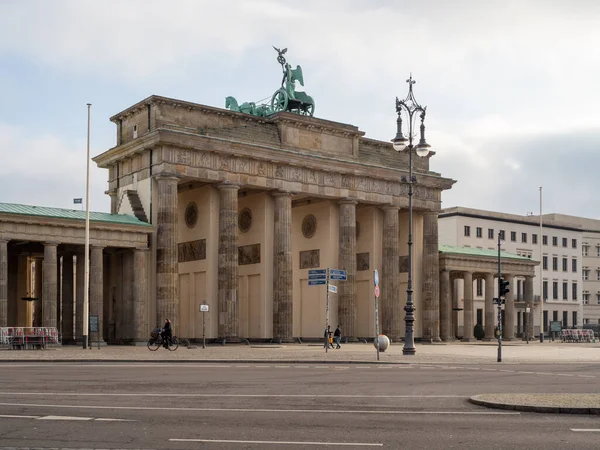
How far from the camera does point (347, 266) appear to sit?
65812 mm

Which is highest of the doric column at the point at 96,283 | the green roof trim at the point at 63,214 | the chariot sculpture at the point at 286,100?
the chariot sculpture at the point at 286,100

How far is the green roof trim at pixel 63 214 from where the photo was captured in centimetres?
5082

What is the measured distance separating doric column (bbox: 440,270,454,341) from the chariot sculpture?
19.3 metres

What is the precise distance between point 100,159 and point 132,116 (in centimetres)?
511

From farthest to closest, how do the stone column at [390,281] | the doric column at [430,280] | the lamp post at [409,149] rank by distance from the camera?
the doric column at [430,280] < the stone column at [390,281] < the lamp post at [409,149]

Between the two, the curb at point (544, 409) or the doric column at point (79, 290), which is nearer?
the curb at point (544, 409)

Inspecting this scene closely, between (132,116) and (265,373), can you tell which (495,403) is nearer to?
(265,373)

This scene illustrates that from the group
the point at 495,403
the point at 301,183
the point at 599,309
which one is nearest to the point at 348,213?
the point at 301,183

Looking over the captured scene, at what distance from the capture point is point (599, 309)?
398 feet

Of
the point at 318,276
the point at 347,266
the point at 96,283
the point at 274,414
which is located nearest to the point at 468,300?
the point at 347,266

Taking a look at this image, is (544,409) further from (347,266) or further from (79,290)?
(347,266)

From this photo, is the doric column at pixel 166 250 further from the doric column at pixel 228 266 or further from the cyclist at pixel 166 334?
the cyclist at pixel 166 334

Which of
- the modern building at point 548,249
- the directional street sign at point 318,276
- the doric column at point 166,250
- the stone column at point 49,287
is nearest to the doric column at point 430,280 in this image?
the doric column at point 166,250

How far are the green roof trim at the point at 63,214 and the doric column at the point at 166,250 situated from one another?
47.1 inches
